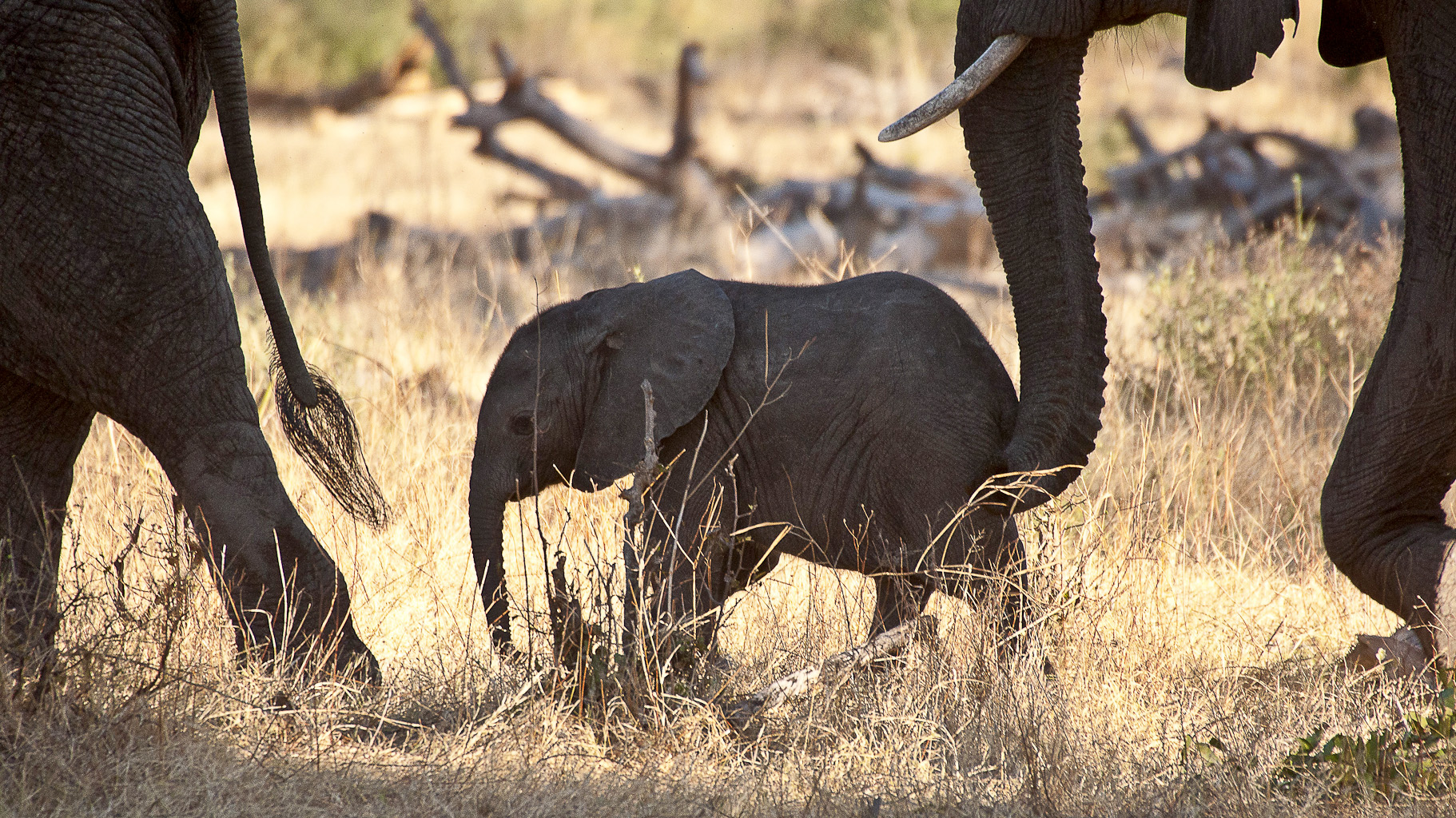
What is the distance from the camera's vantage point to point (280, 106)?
71.6ft

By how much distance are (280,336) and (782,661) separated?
169cm

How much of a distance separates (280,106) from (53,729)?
19.8m

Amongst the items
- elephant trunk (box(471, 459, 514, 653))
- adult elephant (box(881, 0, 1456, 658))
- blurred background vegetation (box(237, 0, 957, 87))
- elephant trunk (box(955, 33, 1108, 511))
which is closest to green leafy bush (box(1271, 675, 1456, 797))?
adult elephant (box(881, 0, 1456, 658))

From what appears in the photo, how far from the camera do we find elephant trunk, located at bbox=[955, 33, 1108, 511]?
13.0 feet

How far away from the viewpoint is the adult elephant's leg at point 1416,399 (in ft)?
12.6

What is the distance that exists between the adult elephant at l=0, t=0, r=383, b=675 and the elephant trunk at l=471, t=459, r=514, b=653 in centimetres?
48

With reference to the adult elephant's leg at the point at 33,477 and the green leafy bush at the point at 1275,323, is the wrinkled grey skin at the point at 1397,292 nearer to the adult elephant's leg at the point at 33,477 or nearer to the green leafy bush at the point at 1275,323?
the adult elephant's leg at the point at 33,477

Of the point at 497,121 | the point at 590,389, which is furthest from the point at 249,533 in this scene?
the point at 497,121

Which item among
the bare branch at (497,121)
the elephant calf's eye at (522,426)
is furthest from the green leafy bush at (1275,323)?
the bare branch at (497,121)

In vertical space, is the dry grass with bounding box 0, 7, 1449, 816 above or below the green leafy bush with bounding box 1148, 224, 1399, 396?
below

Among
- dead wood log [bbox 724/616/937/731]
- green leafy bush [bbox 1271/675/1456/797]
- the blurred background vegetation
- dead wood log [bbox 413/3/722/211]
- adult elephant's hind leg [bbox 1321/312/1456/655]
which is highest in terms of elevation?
the blurred background vegetation

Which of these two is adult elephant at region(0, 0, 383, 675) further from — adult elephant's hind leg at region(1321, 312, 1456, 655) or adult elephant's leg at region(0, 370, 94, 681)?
adult elephant's hind leg at region(1321, 312, 1456, 655)

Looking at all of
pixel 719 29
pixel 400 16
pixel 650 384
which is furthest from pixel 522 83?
pixel 719 29

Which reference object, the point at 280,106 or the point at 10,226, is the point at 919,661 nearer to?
the point at 10,226
